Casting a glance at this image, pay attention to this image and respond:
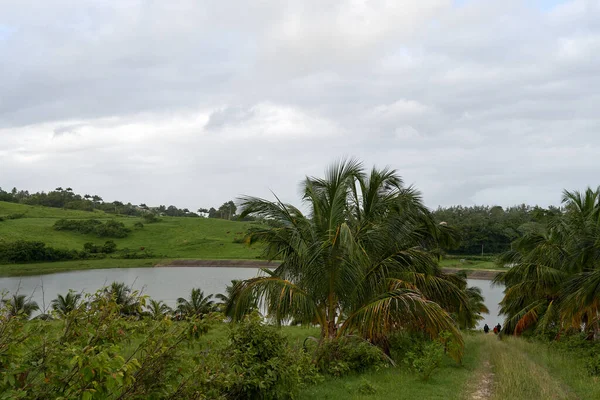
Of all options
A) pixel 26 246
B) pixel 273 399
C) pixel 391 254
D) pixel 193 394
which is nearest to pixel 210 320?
pixel 193 394

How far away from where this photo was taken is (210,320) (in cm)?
480

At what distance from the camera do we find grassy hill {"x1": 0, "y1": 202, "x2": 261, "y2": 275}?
7153 cm

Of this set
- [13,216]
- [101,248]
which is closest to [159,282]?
[101,248]

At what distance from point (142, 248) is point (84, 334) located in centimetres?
7890

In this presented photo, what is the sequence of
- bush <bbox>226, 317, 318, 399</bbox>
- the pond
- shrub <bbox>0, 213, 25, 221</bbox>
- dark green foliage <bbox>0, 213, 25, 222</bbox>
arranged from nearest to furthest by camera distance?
1. bush <bbox>226, 317, 318, 399</bbox>
2. the pond
3. dark green foliage <bbox>0, 213, 25, 222</bbox>
4. shrub <bbox>0, 213, 25, 221</bbox>

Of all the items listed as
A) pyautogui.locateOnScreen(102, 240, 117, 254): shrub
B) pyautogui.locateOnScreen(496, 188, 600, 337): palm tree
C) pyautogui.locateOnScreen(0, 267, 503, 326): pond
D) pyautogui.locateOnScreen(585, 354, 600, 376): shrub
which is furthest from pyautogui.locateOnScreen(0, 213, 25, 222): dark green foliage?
pyautogui.locateOnScreen(585, 354, 600, 376): shrub

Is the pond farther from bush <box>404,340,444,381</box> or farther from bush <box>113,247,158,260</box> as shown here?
bush <box>404,340,444,381</box>

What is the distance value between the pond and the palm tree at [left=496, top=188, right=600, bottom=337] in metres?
19.7

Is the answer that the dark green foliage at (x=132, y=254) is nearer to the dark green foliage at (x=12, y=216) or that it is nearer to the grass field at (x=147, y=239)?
the grass field at (x=147, y=239)

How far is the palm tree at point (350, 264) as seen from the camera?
8578 millimetres

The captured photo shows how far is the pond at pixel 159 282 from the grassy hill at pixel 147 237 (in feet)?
20.0

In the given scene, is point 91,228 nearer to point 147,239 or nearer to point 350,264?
point 147,239

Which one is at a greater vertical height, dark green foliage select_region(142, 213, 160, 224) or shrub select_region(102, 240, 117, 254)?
dark green foliage select_region(142, 213, 160, 224)

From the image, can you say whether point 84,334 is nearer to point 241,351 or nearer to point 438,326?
point 241,351
